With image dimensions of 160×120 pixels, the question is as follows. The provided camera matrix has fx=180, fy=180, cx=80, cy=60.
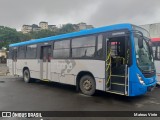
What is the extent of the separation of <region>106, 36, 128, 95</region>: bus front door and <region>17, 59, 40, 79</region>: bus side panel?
5.78 metres

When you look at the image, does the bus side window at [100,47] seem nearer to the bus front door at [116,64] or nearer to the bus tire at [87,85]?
the bus front door at [116,64]

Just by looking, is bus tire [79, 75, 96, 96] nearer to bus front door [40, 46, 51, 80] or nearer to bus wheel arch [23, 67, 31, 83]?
bus front door [40, 46, 51, 80]

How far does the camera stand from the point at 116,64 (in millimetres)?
7402

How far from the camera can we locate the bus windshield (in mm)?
6969

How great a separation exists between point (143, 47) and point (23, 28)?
141803 mm

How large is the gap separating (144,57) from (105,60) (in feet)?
5.18

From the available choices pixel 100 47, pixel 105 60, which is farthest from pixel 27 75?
pixel 105 60

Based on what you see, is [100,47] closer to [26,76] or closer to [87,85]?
[87,85]

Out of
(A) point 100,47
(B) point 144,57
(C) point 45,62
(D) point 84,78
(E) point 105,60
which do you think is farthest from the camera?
(C) point 45,62

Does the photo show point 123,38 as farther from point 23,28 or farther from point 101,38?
point 23,28

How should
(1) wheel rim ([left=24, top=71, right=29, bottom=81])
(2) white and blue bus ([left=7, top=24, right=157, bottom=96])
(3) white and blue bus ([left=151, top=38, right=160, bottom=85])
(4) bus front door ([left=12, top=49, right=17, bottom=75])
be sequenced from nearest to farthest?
(2) white and blue bus ([left=7, top=24, right=157, bottom=96])
(3) white and blue bus ([left=151, top=38, right=160, bottom=85])
(1) wheel rim ([left=24, top=71, right=29, bottom=81])
(4) bus front door ([left=12, top=49, right=17, bottom=75])

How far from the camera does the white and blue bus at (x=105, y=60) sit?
6797 mm

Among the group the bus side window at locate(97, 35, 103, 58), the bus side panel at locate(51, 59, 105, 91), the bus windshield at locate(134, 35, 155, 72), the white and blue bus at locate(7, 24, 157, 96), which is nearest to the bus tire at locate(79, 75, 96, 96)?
the white and blue bus at locate(7, 24, 157, 96)

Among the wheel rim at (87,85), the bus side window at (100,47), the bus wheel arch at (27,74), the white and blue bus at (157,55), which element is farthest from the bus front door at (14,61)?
the white and blue bus at (157,55)
